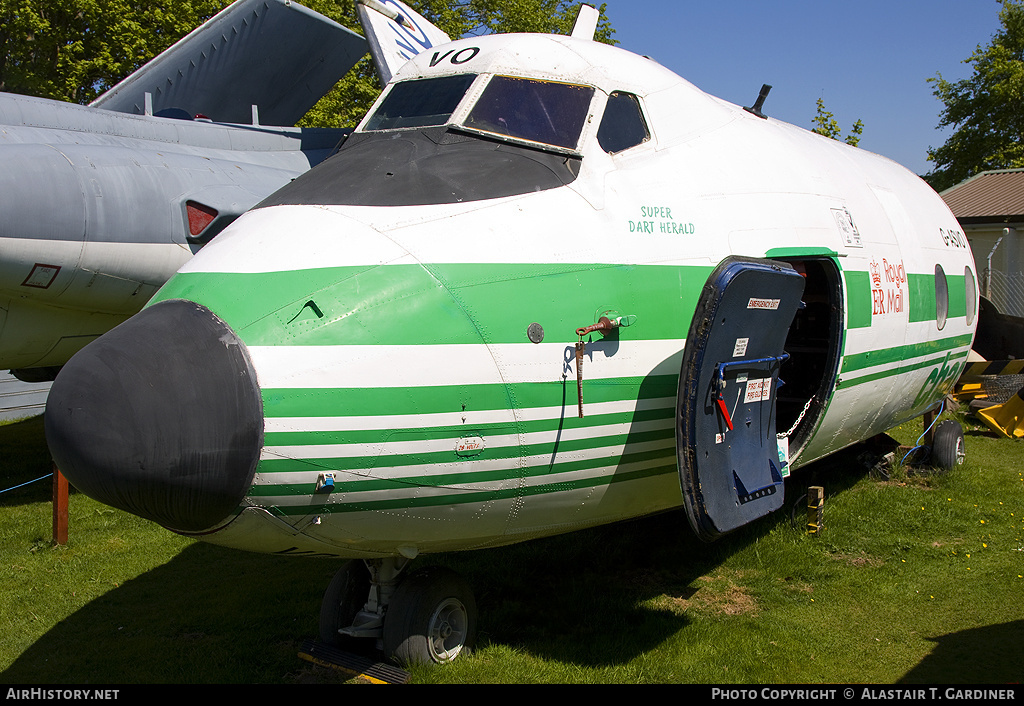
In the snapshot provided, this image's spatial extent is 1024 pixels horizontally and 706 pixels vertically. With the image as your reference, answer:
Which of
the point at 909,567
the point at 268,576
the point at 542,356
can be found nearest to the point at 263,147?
the point at 268,576

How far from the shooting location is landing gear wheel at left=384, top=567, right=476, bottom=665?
14.9 ft

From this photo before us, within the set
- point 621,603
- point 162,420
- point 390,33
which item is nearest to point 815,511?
point 621,603

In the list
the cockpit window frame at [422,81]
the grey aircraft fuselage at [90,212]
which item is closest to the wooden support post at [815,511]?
the cockpit window frame at [422,81]

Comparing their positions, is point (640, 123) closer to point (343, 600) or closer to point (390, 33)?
point (343, 600)

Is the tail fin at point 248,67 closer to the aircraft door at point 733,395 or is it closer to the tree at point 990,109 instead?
the aircraft door at point 733,395

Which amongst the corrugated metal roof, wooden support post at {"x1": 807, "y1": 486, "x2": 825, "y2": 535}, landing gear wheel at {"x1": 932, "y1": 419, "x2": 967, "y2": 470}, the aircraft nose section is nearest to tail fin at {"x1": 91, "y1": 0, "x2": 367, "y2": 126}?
the aircraft nose section

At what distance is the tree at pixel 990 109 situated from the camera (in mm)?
31859

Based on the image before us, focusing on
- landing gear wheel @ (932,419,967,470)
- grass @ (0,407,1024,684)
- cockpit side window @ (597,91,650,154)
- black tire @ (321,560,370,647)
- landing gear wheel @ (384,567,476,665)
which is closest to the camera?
landing gear wheel @ (384,567,476,665)

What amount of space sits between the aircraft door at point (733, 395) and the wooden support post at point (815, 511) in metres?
2.81

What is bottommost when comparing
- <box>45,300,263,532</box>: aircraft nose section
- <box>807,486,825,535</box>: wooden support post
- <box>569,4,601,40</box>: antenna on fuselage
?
<box>807,486,825,535</box>: wooden support post

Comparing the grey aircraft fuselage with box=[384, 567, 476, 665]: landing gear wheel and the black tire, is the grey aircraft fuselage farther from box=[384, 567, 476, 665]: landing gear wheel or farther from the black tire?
box=[384, 567, 476, 665]: landing gear wheel

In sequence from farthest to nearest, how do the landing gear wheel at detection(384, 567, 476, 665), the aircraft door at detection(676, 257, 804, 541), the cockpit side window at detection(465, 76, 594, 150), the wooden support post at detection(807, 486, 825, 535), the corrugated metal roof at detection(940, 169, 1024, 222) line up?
the corrugated metal roof at detection(940, 169, 1024, 222)
the wooden support post at detection(807, 486, 825, 535)
the cockpit side window at detection(465, 76, 594, 150)
the landing gear wheel at detection(384, 567, 476, 665)
the aircraft door at detection(676, 257, 804, 541)

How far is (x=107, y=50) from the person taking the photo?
20.6m

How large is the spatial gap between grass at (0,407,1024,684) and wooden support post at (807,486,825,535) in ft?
0.33
